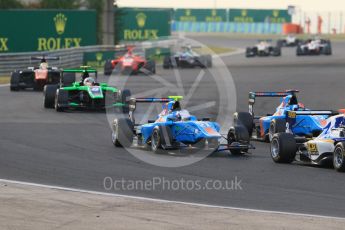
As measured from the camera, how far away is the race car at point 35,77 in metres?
35.8

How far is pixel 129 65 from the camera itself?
155 ft

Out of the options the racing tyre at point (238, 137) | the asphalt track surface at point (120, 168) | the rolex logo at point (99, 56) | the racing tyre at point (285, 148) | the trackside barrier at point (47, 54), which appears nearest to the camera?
the asphalt track surface at point (120, 168)

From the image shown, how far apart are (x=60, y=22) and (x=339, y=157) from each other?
3791 cm

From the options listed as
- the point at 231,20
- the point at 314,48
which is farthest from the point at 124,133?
the point at 231,20

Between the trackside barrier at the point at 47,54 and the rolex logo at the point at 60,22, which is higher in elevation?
the rolex logo at the point at 60,22

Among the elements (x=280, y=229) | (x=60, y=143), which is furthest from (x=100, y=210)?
(x=60, y=143)

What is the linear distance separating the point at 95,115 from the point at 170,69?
26435 mm

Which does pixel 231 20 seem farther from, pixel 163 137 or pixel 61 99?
pixel 163 137

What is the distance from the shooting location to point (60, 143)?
794 inches

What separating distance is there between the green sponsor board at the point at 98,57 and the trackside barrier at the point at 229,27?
73019mm

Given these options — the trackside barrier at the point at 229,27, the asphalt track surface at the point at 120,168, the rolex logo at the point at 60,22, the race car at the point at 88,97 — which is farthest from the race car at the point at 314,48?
the trackside barrier at the point at 229,27

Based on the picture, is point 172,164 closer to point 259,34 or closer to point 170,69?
point 170,69

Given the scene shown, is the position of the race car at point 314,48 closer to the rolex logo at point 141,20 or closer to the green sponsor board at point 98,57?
the rolex logo at point 141,20

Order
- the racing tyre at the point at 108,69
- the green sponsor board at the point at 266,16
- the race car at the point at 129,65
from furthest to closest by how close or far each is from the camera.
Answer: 1. the green sponsor board at the point at 266,16
2. the race car at the point at 129,65
3. the racing tyre at the point at 108,69
